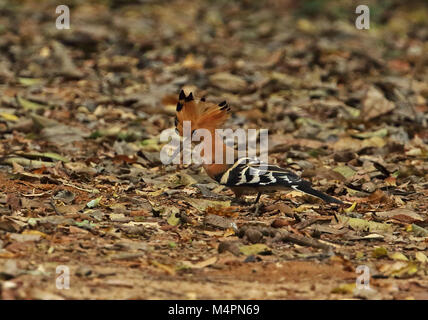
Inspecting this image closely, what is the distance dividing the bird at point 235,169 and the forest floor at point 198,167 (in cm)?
18

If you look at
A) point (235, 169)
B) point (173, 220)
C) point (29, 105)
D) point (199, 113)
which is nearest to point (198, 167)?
point (199, 113)

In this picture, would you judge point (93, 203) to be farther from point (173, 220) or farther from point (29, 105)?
point (29, 105)

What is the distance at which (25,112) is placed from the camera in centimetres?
845

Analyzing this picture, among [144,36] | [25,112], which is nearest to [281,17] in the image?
[144,36]

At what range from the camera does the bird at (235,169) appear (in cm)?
575

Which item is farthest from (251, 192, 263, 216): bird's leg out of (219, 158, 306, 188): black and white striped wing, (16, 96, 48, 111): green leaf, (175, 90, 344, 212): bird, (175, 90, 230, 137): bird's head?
(16, 96, 48, 111): green leaf

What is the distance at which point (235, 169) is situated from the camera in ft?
19.5

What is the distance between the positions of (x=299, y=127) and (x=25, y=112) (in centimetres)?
306

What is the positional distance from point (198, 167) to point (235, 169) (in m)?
1.16

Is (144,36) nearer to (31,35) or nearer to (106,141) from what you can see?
(31,35)

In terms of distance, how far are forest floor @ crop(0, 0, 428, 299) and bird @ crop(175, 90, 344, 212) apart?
184mm

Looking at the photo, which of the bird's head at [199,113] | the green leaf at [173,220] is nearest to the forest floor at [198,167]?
the green leaf at [173,220]

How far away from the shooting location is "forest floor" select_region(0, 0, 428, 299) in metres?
4.50

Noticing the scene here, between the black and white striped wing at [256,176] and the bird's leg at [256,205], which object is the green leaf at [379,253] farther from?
the bird's leg at [256,205]
